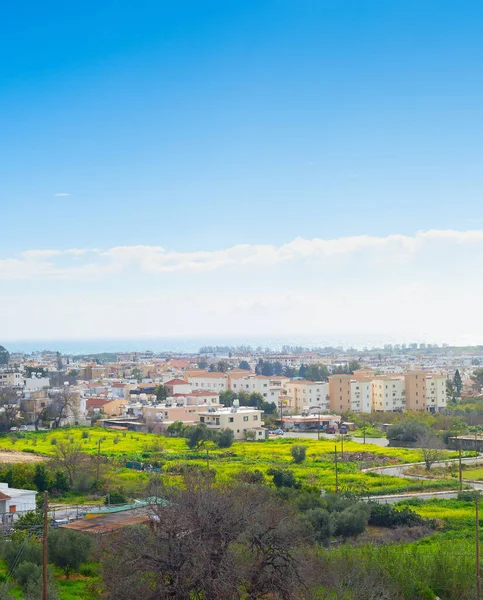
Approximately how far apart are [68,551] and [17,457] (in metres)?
18.9

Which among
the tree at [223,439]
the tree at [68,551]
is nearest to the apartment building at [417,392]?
the tree at [223,439]

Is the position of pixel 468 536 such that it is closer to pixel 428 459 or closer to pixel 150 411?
pixel 428 459

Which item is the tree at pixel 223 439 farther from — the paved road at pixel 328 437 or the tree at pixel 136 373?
the tree at pixel 136 373

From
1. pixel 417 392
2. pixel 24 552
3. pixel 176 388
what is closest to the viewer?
pixel 24 552

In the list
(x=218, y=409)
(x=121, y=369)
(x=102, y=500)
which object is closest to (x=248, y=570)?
(x=102, y=500)

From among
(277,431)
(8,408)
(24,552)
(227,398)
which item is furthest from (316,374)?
(24,552)

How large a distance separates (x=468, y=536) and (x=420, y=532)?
1273 mm

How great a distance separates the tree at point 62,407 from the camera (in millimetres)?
52062

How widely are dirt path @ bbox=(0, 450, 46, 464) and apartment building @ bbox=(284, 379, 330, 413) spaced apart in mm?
32620

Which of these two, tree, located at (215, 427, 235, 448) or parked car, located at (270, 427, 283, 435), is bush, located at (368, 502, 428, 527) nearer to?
tree, located at (215, 427, 235, 448)

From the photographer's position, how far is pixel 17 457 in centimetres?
3459

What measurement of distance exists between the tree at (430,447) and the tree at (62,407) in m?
23.9

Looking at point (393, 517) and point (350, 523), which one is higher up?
point (350, 523)

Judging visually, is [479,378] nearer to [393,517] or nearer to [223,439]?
[223,439]
